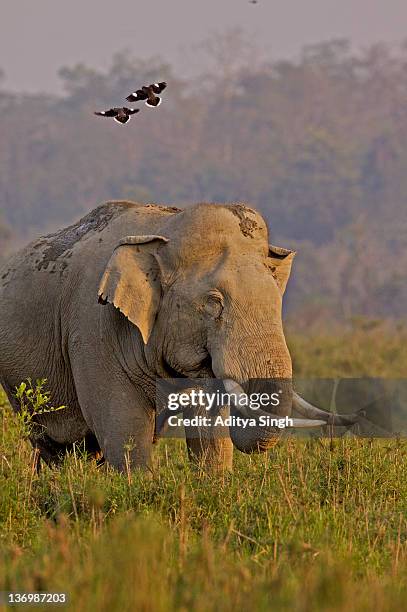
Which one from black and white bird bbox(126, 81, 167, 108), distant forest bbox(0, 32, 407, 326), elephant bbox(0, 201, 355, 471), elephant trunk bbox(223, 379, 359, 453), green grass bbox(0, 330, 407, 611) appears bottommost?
green grass bbox(0, 330, 407, 611)

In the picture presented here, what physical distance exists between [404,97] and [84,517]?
70572 mm

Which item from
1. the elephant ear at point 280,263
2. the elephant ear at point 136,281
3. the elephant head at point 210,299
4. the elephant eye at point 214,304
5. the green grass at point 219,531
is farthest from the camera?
the elephant ear at point 280,263

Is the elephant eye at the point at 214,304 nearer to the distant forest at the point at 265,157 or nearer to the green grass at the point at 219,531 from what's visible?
the green grass at the point at 219,531

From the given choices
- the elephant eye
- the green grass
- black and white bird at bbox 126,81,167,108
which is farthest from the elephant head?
black and white bird at bbox 126,81,167,108

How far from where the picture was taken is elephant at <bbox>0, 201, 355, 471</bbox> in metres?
7.29

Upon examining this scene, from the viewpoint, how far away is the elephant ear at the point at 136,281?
25.0 feet

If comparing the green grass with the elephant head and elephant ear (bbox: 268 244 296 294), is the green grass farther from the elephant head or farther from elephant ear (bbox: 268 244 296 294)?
elephant ear (bbox: 268 244 296 294)

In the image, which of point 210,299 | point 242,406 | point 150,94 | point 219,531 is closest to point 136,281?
point 210,299

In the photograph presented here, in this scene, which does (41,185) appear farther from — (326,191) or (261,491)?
(261,491)

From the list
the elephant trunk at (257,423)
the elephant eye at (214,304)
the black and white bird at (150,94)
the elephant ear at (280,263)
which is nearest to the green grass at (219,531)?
the elephant trunk at (257,423)

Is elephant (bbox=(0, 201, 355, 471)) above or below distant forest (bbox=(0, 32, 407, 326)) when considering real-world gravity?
below

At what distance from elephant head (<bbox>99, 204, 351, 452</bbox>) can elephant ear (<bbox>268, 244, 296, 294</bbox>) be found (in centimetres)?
1

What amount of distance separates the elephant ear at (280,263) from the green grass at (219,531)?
3.05ft

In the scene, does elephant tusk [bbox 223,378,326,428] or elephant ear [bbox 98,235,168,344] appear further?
elephant ear [bbox 98,235,168,344]
